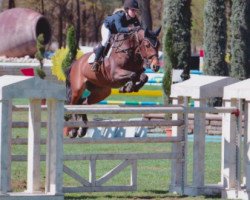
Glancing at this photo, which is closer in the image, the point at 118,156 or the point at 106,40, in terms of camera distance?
the point at 118,156

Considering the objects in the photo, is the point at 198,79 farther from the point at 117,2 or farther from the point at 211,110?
the point at 117,2

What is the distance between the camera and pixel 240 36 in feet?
93.6

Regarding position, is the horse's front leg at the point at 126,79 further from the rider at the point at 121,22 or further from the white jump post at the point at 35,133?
the white jump post at the point at 35,133

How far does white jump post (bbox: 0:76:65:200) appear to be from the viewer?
10.3 metres

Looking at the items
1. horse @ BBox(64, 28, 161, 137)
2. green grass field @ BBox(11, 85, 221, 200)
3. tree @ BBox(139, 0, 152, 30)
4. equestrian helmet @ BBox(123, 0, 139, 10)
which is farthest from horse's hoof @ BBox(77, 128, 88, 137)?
tree @ BBox(139, 0, 152, 30)

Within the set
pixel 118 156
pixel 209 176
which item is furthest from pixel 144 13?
pixel 118 156

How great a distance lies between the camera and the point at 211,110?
1249cm

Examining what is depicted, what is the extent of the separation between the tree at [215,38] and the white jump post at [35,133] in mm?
16909

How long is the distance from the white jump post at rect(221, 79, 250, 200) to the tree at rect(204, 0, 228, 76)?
577 inches

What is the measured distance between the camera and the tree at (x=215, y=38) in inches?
1081

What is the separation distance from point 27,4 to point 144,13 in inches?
1131

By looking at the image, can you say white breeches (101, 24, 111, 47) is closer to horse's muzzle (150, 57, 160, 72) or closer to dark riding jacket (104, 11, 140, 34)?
dark riding jacket (104, 11, 140, 34)

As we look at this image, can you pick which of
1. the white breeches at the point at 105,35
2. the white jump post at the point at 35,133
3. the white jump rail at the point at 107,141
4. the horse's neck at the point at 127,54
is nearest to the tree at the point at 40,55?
the white breeches at the point at 105,35

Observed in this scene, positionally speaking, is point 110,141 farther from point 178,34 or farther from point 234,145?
point 178,34
